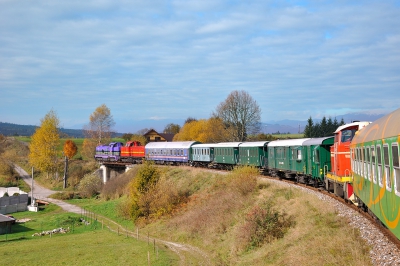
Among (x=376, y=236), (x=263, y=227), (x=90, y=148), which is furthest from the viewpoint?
(x=90, y=148)

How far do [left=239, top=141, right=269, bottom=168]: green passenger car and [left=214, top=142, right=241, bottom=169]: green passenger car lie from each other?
1.48 meters

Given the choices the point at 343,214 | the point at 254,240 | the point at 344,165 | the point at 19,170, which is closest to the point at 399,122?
the point at 343,214

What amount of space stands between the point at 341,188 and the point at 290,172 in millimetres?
12270

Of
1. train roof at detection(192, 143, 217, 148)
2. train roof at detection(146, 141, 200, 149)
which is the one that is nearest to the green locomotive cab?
train roof at detection(192, 143, 217, 148)

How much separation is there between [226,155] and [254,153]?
839 centimetres

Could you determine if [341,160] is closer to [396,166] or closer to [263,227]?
[263,227]

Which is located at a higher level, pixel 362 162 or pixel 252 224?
pixel 362 162

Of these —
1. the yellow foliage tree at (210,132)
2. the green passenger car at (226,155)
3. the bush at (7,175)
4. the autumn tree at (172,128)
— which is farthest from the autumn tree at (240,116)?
the autumn tree at (172,128)

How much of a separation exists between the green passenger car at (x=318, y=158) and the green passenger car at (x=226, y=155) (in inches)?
761

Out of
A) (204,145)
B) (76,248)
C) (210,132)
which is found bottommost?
(76,248)

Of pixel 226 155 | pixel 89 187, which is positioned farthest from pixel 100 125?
pixel 226 155

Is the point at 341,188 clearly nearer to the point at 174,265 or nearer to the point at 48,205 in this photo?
the point at 174,265

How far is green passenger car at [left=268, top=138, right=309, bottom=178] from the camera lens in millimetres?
31575

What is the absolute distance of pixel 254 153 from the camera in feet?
143
